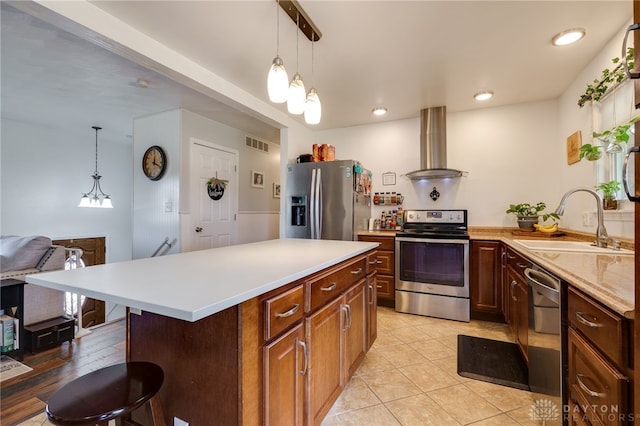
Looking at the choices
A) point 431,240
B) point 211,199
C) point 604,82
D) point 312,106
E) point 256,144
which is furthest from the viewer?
point 256,144

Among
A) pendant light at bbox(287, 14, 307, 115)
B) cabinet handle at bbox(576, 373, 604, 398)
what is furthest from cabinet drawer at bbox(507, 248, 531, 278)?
pendant light at bbox(287, 14, 307, 115)

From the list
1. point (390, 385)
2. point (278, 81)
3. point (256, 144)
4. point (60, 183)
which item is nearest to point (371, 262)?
point (390, 385)

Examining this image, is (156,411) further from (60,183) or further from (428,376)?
(60,183)

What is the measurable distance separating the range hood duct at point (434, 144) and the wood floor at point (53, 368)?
374 cm

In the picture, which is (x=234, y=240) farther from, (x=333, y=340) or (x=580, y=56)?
A: (x=580, y=56)

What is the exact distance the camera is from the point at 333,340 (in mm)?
1490

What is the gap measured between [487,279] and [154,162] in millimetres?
4191

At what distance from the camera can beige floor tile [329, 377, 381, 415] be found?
1.67 meters

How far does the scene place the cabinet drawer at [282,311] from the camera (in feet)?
3.25

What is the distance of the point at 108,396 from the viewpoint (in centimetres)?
89

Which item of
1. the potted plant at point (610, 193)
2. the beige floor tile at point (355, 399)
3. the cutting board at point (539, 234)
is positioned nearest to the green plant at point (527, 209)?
the cutting board at point (539, 234)

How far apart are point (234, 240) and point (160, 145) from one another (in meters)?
1.64

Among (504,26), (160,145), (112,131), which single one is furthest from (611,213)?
(112,131)

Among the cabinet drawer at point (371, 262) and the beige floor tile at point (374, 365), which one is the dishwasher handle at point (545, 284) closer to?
the cabinet drawer at point (371, 262)
